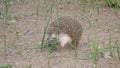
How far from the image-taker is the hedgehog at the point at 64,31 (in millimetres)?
4594

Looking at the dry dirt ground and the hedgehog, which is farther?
the hedgehog

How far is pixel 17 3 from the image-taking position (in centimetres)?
680

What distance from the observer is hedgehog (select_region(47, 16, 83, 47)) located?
15.1 ft

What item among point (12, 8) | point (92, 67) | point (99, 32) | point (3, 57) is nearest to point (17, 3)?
point (12, 8)

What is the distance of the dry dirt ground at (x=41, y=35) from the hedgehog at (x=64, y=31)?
131mm

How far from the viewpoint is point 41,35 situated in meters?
5.32

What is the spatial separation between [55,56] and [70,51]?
0.30 metres

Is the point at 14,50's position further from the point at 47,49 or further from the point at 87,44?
the point at 87,44

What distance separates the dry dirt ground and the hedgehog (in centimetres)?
13

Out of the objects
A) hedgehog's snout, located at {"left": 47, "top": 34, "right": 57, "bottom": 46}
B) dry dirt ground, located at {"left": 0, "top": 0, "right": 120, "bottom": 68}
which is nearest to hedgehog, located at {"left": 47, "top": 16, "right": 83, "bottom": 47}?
hedgehog's snout, located at {"left": 47, "top": 34, "right": 57, "bottom": 46}

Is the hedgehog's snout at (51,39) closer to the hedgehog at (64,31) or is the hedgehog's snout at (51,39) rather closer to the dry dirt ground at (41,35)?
the hedgehog at (64,31)

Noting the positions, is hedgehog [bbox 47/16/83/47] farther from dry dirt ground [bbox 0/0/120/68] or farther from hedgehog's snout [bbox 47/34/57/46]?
dry dirt ground [bbox 0/0/120/68]

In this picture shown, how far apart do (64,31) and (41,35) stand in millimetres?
681

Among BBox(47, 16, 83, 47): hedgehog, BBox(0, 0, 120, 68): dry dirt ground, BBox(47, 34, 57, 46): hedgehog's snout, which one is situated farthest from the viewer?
BBox(47, 16, 83, 47): hedgehog
